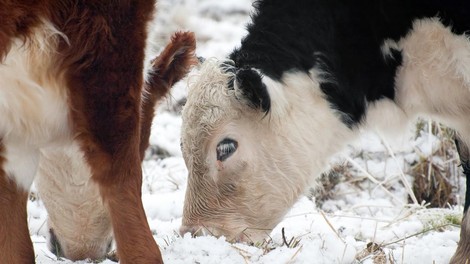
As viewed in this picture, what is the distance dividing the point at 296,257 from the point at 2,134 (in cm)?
137

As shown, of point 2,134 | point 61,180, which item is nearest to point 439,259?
point 61,180

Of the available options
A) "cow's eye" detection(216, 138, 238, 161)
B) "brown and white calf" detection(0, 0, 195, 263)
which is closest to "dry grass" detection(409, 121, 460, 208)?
"cow's eye" detection(216, 138, 238, 161)

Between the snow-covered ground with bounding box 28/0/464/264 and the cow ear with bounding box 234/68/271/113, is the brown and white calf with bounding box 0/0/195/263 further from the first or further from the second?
the cow ear with bounding box 234/68/271/113

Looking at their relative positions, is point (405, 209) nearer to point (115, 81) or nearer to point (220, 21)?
point (115, 81)

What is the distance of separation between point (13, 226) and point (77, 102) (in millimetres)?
720

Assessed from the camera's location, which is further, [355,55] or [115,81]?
[355,55]

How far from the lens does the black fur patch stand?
375 centimetres

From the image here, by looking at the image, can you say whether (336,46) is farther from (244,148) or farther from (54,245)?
(54,245)

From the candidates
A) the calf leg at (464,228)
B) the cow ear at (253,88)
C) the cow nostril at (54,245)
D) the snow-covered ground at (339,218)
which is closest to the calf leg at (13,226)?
the snow-covered ground at (339,218)

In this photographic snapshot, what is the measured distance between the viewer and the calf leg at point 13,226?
3.23 metres

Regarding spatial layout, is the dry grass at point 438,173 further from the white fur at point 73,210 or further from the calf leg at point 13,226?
the calf leg at point 13,226

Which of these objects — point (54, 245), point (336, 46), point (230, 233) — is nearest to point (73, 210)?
point (54, 245)

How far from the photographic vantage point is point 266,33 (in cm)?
389

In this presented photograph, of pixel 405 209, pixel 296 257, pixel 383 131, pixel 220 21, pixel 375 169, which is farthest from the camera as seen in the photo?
pixel 220 21
